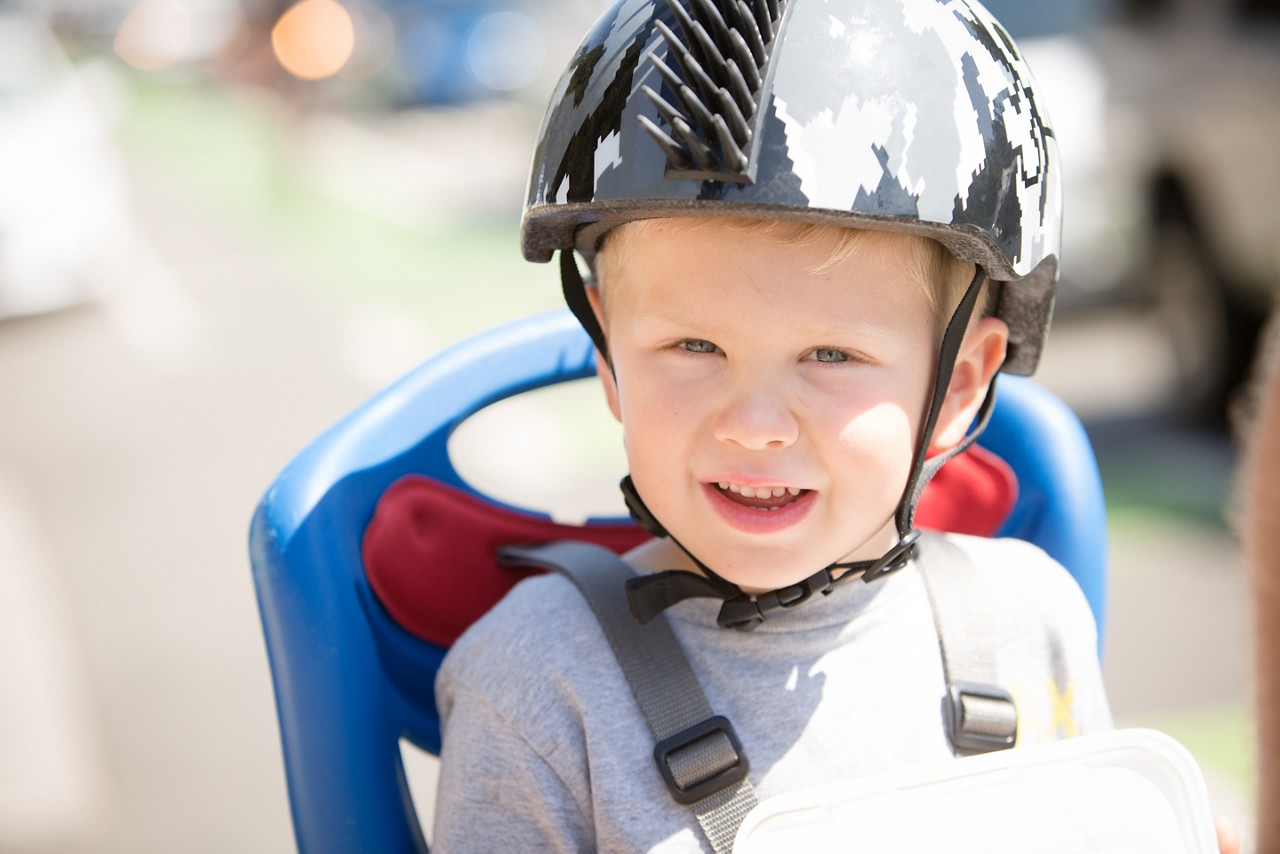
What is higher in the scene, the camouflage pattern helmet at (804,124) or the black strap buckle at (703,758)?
the camouflage pattern helmet at (804,124)

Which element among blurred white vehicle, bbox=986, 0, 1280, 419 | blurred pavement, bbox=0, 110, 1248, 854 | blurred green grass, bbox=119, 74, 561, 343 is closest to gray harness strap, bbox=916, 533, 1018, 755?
blurred pavement, bbox=0, 110, 1248, 854

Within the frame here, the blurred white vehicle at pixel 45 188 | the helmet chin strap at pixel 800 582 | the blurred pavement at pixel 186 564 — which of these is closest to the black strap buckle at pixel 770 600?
the helmet chin strap at pixel 800 582

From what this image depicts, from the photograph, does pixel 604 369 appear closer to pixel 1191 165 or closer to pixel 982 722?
pixel 982 722

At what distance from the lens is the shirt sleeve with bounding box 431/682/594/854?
1751 millimetres

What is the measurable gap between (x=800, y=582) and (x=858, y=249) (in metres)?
0.42

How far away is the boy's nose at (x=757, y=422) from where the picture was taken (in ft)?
5.58

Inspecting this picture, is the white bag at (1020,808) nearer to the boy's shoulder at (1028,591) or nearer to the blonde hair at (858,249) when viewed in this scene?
the boy's shoulder at (1028,591)

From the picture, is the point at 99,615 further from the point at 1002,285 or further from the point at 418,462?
the point at 1002,285

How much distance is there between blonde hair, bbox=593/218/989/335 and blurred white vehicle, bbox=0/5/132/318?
9676 mm

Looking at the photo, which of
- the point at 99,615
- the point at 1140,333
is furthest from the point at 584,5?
the point at 99,615

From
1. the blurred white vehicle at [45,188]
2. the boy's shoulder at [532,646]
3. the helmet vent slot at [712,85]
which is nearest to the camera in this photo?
the helmet vent slot at [712,85]

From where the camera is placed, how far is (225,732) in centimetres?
475

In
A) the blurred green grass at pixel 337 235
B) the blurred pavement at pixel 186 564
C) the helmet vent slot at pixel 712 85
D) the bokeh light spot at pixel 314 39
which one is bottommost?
the blurred pavement at pixel 186 564

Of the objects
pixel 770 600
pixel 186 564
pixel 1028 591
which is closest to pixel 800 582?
pixel 770 600
